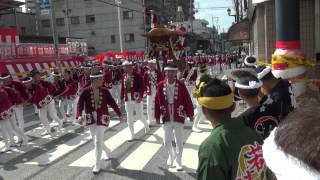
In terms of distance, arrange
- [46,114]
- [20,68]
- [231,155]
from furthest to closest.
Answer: [20,68] → [46,114] → [231,155]

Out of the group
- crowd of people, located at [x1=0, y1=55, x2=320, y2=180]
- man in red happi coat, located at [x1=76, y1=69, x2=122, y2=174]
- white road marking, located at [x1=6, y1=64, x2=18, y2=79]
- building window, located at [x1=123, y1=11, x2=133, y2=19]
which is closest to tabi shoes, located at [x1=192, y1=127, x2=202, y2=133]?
crowd of people, located at [x1=0, y1=55, x2=320, y2=180]

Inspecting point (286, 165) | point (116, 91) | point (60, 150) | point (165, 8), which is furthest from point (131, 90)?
point (165, 8)

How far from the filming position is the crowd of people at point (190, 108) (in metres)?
2.73

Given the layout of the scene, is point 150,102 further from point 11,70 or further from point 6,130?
point 11,70

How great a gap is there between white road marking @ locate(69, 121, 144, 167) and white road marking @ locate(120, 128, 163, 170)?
0.66m

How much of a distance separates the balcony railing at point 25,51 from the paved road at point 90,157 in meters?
8.13

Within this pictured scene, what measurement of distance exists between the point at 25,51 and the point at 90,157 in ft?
43.5

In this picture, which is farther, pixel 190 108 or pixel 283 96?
pixel 190 108

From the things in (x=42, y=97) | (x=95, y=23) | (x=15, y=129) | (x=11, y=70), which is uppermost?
(x=95, y=23)

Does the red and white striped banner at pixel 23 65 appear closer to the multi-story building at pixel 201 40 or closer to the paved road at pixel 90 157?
the paved road at pixel 90 157

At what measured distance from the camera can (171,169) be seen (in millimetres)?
7840

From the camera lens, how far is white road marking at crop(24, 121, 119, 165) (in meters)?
9.17

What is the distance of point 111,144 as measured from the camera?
10453mm

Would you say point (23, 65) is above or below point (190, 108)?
above
